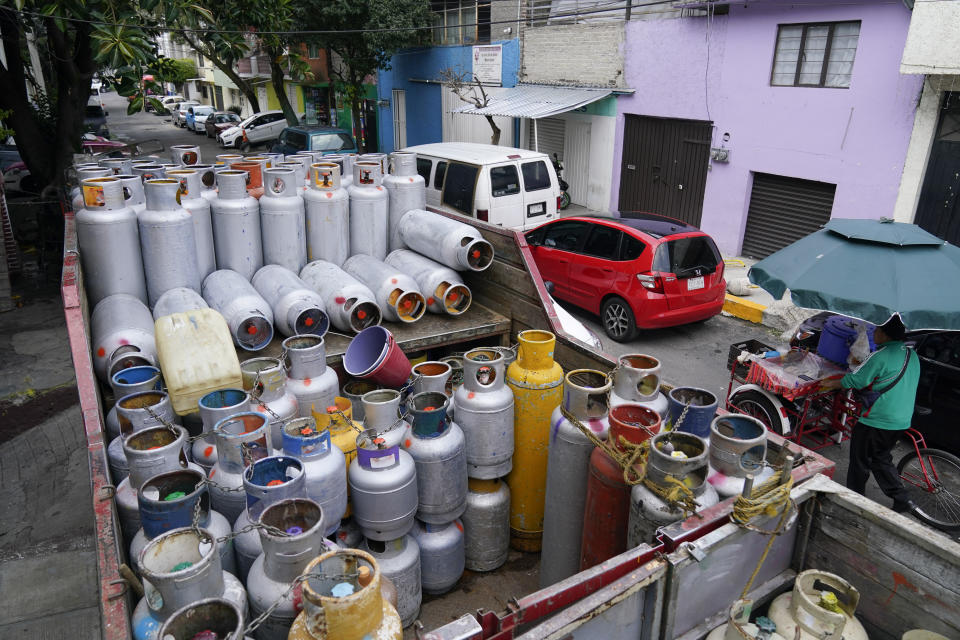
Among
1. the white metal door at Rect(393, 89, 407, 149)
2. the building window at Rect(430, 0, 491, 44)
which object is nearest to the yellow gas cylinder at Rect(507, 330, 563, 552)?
the building window at Rect(430, 0, 491, 44)

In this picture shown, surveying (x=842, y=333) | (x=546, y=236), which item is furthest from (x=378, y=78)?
(x=842, y=333)

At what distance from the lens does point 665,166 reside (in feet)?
48.0

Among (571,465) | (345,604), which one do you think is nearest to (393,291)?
(571,465)

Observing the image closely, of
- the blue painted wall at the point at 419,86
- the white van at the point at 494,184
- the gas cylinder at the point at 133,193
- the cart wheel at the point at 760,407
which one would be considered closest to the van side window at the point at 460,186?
the white van at the point at 494,184

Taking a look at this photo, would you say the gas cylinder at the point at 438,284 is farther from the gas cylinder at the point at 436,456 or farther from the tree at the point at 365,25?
the tree at the point at 365,25

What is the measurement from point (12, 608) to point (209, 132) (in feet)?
110

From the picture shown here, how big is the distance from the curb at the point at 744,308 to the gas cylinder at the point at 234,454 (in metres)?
8.68

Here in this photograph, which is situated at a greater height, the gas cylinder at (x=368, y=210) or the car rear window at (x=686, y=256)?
the gas cylinder at (x=368, y=210)

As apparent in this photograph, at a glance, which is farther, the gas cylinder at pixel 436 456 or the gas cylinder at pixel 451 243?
the gas cylinder at pixel 451 243

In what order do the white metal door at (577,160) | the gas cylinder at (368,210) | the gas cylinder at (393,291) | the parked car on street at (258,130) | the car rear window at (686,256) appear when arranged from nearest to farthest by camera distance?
the gas cylinder at (393,291), the gas cylinder at (368,210), the car rear window at (686,256), the white metal door at (577,160), the parked car on street at (258,130)

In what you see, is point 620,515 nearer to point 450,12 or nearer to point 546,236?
point 546,236

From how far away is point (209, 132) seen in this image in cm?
3412

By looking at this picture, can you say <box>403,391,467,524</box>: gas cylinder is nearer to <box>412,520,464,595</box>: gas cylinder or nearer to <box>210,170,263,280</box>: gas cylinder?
<box>412,520,464,595</box>: gas cylinder

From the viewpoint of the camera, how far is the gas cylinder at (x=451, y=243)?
585 centimetres
